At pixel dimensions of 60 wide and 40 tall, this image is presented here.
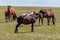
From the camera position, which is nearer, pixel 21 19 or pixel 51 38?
pixel 51 38

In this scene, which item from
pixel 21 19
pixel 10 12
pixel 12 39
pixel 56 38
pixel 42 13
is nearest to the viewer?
pixel 12 39

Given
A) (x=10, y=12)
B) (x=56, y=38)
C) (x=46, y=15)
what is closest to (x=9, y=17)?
(x=10, y=12)

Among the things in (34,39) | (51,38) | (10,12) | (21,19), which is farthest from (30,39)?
(10,12)

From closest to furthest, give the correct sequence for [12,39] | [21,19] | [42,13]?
[12,39]
[21,19]
[42,13]

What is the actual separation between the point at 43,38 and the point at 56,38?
996 millimetres

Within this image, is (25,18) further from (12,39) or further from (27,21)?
(12,39)

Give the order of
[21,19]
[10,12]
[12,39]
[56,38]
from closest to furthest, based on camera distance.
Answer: [12,39]
[56,38]
[21,19]
[10,12]

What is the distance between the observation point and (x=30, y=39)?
715 inches

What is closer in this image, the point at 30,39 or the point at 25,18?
the point at 30,39

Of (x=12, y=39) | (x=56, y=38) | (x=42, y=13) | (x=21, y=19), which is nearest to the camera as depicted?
(x=12, y=39)

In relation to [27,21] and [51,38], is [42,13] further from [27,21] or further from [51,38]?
[51,38]

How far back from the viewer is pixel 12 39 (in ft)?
59.0

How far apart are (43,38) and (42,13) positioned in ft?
34.2

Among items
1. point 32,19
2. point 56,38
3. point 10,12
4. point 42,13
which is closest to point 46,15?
point 42,13
